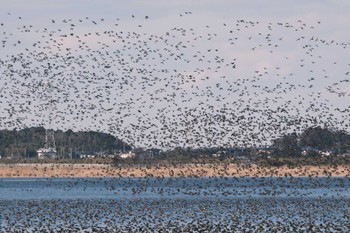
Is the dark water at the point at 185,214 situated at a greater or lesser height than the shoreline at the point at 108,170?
lesser

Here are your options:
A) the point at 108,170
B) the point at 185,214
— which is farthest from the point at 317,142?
the point at 185,214

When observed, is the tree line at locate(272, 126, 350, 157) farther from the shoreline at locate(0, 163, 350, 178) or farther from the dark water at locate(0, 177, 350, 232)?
the dark water at locate(0, 177, 350, 232)

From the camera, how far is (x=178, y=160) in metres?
172

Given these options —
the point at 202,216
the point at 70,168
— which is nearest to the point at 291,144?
the point at 70,168

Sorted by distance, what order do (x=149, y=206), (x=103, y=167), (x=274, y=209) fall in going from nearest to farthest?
(x=274, y=209) < (x=149, y=206) < (x=103, y=167)

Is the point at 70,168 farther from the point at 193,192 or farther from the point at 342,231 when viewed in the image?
the point at 342,231

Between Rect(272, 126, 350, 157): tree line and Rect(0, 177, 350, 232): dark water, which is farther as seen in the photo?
Rect(272, 126, 350, 157): tree line

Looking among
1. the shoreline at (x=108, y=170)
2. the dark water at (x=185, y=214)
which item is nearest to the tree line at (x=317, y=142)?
the shoreline at (x=108, y=170)

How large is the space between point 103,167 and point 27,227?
373 ft

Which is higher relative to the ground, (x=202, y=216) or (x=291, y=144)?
(x=291, y=144)

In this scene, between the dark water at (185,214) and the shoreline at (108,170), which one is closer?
the dark water at (185,214)

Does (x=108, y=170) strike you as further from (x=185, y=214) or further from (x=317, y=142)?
(x=185, y=214)

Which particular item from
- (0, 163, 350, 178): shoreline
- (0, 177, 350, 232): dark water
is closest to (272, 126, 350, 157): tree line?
(0, 163, 350, 178): shoreline

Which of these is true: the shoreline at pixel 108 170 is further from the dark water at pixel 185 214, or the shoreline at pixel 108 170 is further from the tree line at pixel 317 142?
the dark water at pixel 185 214
